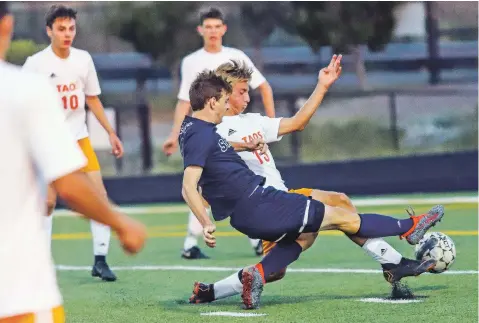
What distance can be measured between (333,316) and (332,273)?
2261 millimetres

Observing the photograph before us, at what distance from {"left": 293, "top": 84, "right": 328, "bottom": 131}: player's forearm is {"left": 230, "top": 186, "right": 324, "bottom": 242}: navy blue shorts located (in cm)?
66

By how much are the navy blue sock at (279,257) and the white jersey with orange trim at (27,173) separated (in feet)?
13.0

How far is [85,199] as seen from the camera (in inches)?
143

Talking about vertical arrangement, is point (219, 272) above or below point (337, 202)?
below

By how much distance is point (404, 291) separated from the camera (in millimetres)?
7531

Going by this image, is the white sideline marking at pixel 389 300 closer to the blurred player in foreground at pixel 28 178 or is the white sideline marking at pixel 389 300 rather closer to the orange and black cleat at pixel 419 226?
the orange and black cleat at pixel 419 226

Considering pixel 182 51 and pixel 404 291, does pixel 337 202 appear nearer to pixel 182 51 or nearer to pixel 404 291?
pixel 404 291

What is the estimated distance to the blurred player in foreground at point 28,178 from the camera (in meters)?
3.48

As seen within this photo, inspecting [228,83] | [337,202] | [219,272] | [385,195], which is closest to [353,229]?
[337,202]

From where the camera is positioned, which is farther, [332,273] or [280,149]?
[280,149]

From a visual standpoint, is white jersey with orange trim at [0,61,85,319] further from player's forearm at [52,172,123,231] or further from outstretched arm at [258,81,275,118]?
outstretched arm at [258,81,275,118]

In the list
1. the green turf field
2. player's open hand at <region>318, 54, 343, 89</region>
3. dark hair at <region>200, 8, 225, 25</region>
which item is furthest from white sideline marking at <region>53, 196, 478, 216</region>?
player's open hand at <region>318, 54, 343, 89</region>

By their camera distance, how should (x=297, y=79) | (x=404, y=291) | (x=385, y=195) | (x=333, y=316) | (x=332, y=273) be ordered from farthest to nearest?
1. (x=297, y=79)
2. (x=385, y=195)
3. (x=332, y=273)
4. (x=404, y=291)
5. (x=333, y=316)

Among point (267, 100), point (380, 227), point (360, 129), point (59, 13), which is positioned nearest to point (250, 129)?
point (380, 227)
